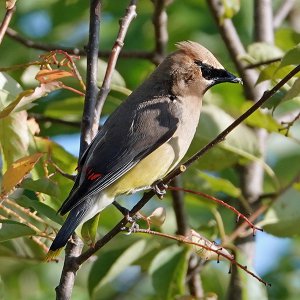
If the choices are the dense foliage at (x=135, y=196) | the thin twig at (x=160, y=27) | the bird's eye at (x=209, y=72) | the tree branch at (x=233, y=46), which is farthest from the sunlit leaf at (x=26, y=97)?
the tree branch at (x=233, y=46)

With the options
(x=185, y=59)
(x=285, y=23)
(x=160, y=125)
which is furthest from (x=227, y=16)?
(x=285, y=23)

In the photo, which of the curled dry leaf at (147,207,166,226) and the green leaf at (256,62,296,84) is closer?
the curled dry leaf at (147,207,166,226)

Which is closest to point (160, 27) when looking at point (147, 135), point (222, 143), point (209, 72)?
point (209, 72)

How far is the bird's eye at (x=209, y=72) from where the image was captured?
4441 mm

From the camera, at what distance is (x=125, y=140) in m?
4.24

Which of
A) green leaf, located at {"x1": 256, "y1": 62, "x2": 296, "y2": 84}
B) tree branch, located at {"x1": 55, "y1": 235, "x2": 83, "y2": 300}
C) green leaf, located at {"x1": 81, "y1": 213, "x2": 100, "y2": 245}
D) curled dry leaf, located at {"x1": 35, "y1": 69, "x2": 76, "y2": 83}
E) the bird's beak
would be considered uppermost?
the bird's beak

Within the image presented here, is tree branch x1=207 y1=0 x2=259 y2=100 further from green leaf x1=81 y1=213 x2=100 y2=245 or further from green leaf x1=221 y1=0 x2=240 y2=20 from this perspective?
green leaf x1=81 y1=213 x2=100 y2=245

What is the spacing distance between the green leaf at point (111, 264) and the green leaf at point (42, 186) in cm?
96

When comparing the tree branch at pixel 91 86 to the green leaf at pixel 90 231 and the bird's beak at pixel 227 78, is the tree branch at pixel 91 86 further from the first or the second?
the bird's beak at pixel 227 78

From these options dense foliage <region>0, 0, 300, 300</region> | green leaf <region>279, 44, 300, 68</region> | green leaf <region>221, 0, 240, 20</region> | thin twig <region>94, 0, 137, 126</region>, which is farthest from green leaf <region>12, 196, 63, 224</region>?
green leaf <region>221, 0, 240, 20</region>

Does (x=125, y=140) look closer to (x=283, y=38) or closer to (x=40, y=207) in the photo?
(x=40, y=207)

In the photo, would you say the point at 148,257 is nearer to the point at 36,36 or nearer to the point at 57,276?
the point at 57,276

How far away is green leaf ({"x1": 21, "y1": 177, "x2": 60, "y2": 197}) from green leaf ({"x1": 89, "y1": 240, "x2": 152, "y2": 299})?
0.96 metres

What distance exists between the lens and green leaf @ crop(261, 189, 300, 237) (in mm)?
4504
